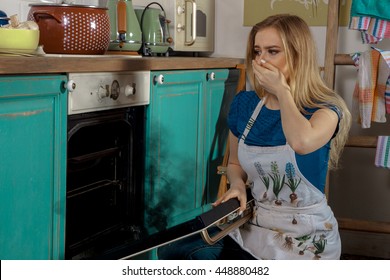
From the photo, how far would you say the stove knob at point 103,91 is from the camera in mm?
2254

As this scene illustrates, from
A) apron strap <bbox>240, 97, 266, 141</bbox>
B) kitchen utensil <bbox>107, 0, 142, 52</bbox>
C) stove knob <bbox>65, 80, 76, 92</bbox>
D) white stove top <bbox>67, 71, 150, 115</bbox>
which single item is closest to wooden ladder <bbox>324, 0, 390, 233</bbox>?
kitchen utensil <bbox>107, 0, 142, 52</bbox>

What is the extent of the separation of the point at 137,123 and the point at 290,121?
910 millimetres

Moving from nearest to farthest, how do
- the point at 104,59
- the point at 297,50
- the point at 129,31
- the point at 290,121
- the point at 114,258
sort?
the point at 114,258
the point at 290,121
the point at 297,50
the point at 104,59
the point at 129,31

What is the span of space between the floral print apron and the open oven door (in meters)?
0.05

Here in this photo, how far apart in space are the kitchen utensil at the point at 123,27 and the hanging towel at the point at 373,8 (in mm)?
992

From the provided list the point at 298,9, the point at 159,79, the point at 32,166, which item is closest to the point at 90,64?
the point at 32,166

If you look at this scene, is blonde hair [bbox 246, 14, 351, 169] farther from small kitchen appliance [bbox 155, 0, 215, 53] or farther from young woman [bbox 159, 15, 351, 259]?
small kitchen appliance [bbox 155, 0, 215, 53]

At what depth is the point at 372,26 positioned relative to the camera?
3.06 metres

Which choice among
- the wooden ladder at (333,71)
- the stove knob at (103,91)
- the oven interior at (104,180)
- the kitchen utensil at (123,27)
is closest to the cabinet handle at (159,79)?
the oven interior at (104,180)

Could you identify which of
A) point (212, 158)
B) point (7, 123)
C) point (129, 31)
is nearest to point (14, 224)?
point (7, 123)

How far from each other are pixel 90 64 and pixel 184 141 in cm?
84

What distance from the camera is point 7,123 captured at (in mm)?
1834

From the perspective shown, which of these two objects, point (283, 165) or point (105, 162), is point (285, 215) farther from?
point (105, 162)

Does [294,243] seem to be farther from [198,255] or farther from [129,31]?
[129,31]
